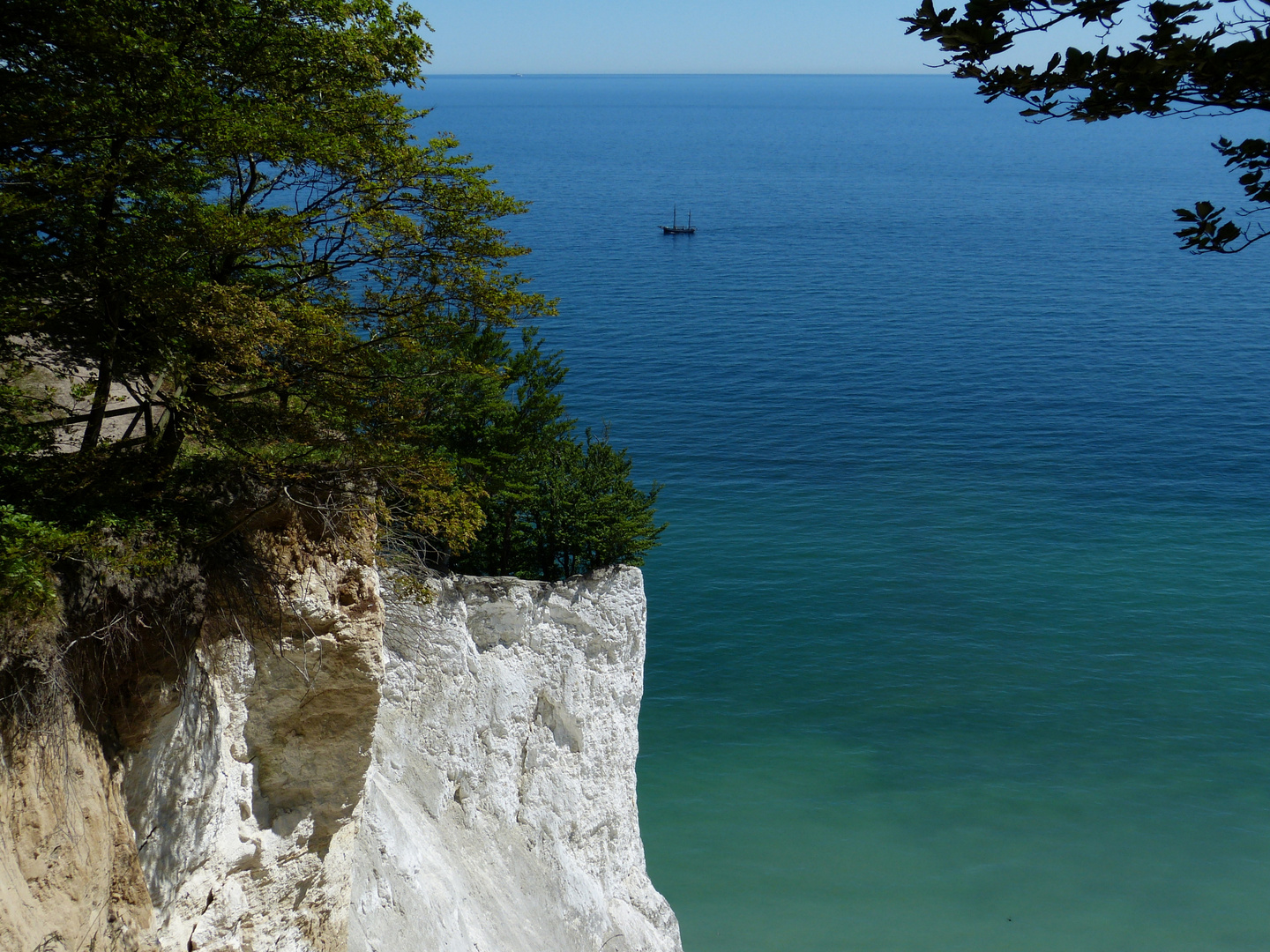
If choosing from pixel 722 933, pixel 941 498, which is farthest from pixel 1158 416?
pixel 722 933

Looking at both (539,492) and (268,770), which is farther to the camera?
(539,492)

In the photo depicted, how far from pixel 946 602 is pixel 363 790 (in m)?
32.0

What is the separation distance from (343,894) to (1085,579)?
A: 37.7 m

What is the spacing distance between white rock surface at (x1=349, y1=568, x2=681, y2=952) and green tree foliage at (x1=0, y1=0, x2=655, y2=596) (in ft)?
19.0

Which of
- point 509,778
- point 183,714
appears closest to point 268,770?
point 183,714

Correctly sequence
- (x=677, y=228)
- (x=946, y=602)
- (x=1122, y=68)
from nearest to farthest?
(x=1122, y=68)
(x=946, y=602)
(x=677, y=228)

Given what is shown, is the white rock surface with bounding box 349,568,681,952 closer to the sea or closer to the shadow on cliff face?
the shadow on cliff face

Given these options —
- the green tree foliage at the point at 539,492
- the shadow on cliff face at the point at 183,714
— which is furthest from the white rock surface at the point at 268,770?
the green tree foliage at the point at 539,492

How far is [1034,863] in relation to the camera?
1148 inches

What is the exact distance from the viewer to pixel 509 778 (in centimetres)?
2133

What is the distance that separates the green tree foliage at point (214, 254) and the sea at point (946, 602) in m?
19.9

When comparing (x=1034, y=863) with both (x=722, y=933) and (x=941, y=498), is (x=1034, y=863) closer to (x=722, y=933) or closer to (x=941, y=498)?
(x=722, y=933)

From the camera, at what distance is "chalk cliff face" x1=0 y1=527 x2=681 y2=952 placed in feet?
34.7

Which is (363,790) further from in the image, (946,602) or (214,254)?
(946,602)
